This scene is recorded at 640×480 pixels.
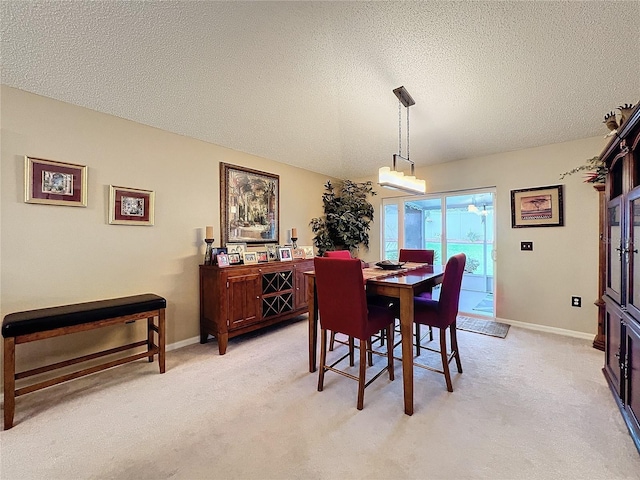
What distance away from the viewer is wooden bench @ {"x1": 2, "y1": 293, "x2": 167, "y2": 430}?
1808mm

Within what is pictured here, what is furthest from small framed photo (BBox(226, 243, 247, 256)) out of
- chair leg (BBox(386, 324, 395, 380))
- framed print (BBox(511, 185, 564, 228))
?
framed print (BBox(511, 185, 564, 228))

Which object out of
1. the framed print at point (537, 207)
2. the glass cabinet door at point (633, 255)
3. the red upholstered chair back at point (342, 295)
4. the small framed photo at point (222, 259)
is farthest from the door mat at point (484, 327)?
the small framed photo at point (222, 259)

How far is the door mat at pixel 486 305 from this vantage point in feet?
13.6

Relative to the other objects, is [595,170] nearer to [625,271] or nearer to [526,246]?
[526,246]

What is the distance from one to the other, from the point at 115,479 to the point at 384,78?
337cm

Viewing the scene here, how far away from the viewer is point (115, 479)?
140 cm

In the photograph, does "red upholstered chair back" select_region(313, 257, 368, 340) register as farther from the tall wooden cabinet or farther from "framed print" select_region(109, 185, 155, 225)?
"framed print" select_region(109, 185, 155, 225)

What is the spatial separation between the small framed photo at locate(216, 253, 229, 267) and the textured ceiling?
4.67ft

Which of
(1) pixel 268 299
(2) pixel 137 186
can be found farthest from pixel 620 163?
(2) pixel 137 186

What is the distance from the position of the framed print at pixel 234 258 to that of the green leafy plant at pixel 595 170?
353 cm

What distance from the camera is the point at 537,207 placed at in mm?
3537

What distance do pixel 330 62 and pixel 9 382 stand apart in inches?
131

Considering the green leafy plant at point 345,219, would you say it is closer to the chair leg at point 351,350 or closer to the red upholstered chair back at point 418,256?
the red upholstered chair back at point 418,256

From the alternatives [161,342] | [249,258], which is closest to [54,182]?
[161,342]
